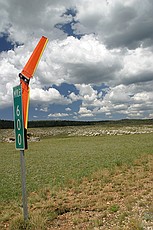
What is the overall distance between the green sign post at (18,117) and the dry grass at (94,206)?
8.39 ft

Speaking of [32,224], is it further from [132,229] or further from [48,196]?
[48,196]

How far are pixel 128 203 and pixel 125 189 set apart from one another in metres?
3.00

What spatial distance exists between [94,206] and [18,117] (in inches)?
195

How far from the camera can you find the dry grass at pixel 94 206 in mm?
7891

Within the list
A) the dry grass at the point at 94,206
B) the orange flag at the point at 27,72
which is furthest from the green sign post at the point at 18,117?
the dry grass at the point at 94,206

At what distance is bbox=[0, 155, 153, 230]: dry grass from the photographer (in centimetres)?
789

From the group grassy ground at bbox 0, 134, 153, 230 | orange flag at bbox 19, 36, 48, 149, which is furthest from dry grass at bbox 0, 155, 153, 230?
orange flag at bbox 19, 36, 48, 149

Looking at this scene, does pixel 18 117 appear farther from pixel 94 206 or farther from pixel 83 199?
pixel 83 199

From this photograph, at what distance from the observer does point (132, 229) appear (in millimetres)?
6805

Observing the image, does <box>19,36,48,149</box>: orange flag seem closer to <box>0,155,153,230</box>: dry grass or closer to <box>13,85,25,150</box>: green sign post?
<box>13,85,25,150</box>: green sign post

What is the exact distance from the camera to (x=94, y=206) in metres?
10.1

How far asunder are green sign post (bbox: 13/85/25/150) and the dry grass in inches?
101

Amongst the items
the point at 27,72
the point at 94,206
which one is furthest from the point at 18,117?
the point at 94,206

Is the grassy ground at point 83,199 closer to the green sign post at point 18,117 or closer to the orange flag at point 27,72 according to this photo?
the green sign post at point 18,117
